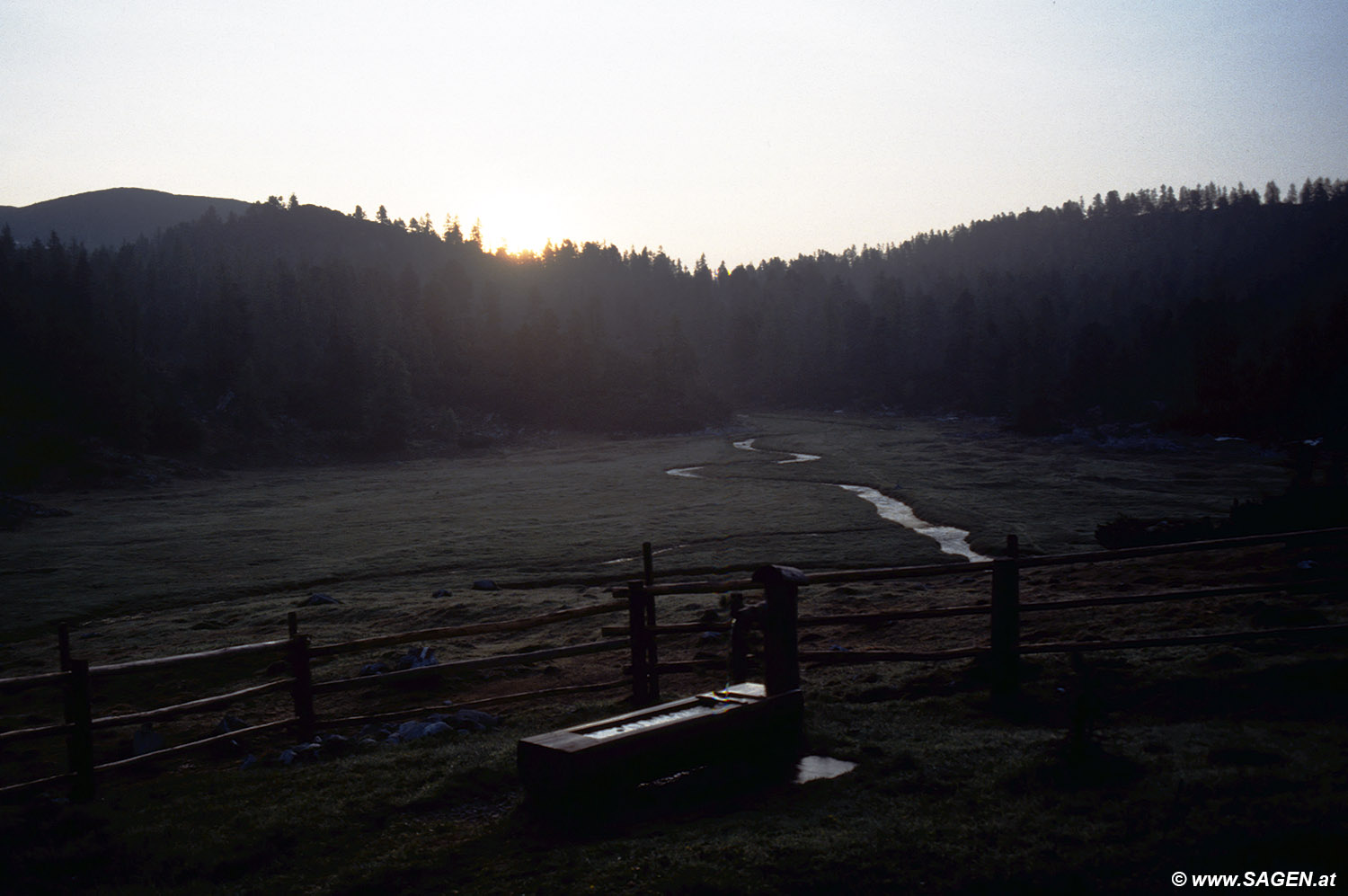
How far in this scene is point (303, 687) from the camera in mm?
12117

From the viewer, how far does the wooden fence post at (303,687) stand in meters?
11.8

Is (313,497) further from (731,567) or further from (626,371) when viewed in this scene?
(626,371)

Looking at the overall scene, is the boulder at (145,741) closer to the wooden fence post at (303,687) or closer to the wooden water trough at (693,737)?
the wooden fence post at (303,687)

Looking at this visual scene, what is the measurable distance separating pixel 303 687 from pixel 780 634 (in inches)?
293

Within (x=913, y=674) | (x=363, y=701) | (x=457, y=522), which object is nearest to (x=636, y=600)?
(x=913, y=674)

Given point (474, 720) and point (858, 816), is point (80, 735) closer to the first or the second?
point (474, 720)

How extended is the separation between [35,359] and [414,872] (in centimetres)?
11073

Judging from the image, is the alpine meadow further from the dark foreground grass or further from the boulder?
the boulder

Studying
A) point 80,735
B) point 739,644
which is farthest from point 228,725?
point 739,644

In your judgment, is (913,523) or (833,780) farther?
(913,523)

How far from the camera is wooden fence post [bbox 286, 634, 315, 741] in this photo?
11.8m

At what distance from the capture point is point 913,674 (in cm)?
1332

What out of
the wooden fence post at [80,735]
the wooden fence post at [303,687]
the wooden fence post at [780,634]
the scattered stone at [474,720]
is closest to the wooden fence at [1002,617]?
the wooden fence post at [780,634]

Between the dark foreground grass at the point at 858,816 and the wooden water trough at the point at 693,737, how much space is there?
33 centimetres
